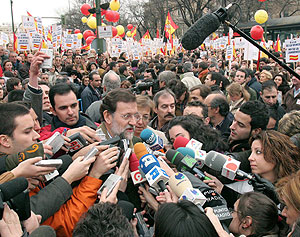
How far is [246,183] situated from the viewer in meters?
2.82

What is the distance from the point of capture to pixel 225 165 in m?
2.46

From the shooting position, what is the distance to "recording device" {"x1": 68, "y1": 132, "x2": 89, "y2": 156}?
245 centimetres

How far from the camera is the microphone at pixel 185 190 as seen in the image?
2.02 meters

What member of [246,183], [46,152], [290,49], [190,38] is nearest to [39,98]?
[46,152]

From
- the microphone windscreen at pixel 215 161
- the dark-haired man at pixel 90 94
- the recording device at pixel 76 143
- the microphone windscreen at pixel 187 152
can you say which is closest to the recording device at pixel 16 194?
the recording device at pixel 76 143

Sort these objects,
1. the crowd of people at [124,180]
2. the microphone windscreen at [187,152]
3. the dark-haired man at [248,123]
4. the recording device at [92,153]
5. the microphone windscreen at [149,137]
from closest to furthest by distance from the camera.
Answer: the crowd of people at [124,180] < the recording device at [92,153] < the microphone windscreen at [187,152] < the microphone windscreen at [149,137] < the dark-haired man at [248,123]

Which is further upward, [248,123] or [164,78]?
[164,78]

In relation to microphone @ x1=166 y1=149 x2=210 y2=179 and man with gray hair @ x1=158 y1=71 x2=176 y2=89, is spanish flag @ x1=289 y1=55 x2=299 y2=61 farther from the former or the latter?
microphone @ x1=166 y1=149 x2=210 y2=179

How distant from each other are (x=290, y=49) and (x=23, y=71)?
29.0ft

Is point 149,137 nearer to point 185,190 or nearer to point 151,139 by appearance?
point 151,139

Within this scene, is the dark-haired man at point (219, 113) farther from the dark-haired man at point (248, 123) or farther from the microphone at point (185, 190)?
the microphone at point (185, 190)

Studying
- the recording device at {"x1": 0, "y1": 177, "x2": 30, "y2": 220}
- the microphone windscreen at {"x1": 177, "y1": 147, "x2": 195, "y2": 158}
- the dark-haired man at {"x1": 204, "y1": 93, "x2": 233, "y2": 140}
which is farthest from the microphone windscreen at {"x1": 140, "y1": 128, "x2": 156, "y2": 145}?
the dark-haired man at {"x1": 204, "y1": 93, "x2": 233, "y2": 140}

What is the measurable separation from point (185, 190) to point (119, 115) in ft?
4.02

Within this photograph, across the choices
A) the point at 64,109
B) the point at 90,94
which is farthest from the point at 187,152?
the point at 90,94
